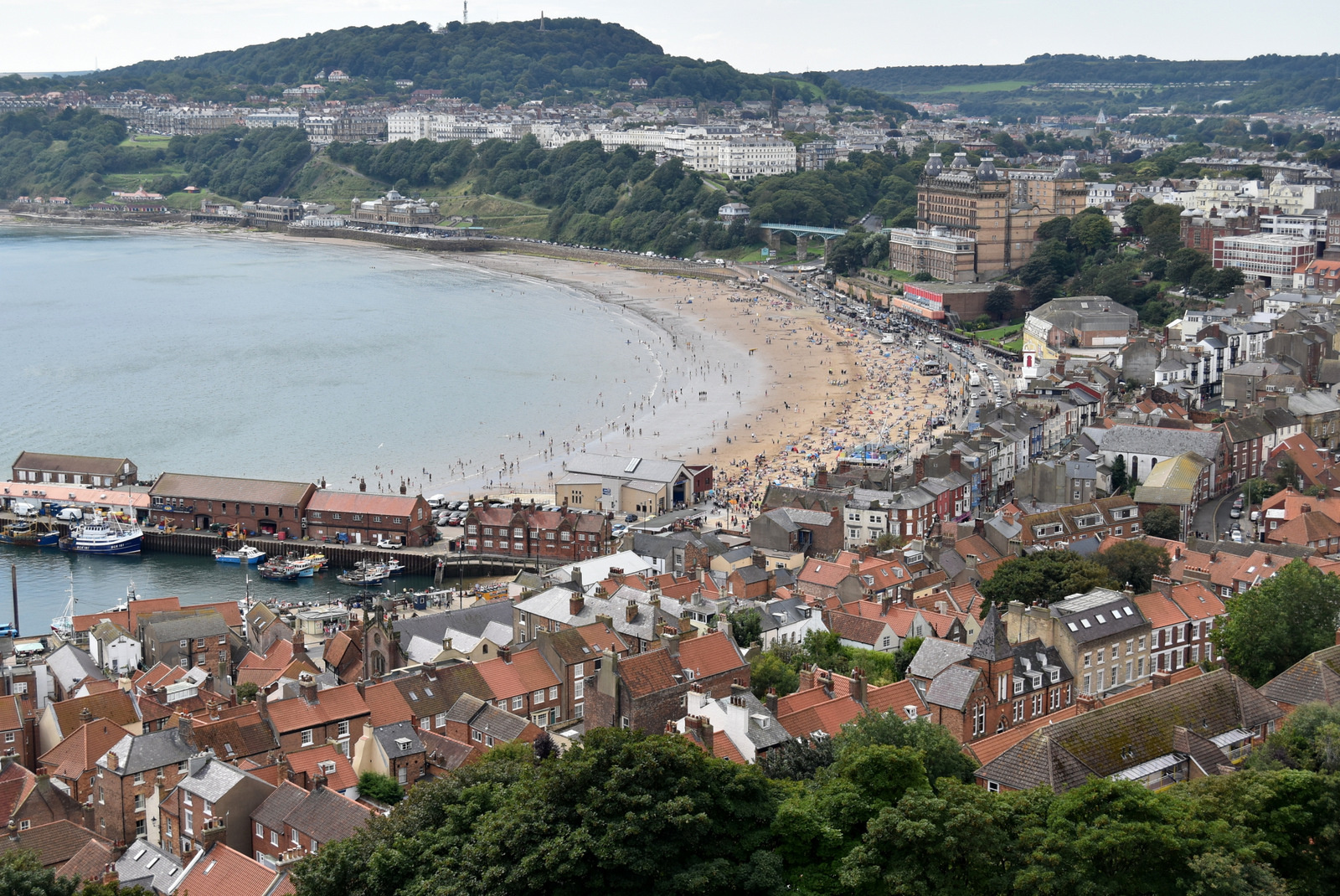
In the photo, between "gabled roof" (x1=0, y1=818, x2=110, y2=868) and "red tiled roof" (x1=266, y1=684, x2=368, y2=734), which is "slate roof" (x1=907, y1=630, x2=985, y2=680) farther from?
"gabled roof" (x1=0, y1=818, x2=110, y2=868)

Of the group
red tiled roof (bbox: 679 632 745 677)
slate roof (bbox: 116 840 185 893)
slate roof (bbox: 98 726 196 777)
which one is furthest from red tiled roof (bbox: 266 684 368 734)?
red tiled roof (bbox: 679 632 745 677)

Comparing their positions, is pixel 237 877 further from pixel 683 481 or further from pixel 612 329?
pixel 612 329

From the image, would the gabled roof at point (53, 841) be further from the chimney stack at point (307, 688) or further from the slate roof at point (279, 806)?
the chimney stack at point (307, 688)

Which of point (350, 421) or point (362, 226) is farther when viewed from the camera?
point (362, 226)

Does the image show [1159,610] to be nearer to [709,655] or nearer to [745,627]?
[745,627]

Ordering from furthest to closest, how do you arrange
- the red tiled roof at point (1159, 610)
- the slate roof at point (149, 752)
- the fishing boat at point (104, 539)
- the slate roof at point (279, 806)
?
the fishing boat at point (104, 539)
the red tiled roof at point (1159, 610)
the slate roof at point (149, 752)
the slate roof at point (279, 806)

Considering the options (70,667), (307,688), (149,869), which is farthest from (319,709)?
(70,667)

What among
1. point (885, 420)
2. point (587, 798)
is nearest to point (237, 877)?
point (587, 798)

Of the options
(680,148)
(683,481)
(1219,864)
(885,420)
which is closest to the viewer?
(1219,864)

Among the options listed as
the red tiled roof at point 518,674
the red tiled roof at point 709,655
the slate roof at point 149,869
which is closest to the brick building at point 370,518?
the red tiled roof at point 518,674
